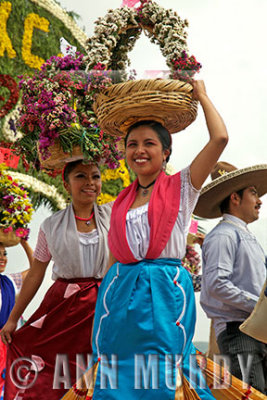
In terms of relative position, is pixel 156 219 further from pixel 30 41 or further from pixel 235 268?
pixel 30 41

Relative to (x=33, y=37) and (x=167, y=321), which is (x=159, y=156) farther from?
(x=33, y=37)

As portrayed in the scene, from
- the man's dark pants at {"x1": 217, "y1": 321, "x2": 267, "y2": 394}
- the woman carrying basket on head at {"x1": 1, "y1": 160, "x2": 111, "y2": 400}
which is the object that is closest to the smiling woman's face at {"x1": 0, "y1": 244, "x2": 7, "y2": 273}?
the woman carrying basket on head at {"x1": 1, "y1": 160, "x2": 111, "y2": 400}

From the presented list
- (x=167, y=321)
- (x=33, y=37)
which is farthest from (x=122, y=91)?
(x=33, y=37)

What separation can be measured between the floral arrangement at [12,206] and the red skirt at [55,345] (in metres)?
1.34

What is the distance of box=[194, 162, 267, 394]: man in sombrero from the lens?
372cm

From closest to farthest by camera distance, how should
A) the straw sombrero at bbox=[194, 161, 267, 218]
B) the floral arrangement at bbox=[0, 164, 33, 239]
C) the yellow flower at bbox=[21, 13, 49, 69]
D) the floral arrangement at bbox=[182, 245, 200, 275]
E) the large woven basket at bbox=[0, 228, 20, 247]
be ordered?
the straw sombrero at bbox=[194, 161, 267, 218], the floral arrangement at bbox=[0, 164, 33, 239], the large woven basket at bbox=[0, 228, 20, 247], the floral arrangement at bbox=[182, 245, 200, 275], the yellow flower at bbox=[21, 13, 49, 69]

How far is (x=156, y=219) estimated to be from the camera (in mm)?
2707

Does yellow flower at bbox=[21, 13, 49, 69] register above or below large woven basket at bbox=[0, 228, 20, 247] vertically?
above

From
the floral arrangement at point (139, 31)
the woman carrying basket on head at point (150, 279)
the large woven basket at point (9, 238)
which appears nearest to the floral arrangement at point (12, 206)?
the large woven basket at point (9, 238)

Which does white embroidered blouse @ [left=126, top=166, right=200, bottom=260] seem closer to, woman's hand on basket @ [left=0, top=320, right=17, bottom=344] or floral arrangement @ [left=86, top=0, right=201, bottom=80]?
floral arrangement @ [left=86, top=0, right=201, bottom=80]

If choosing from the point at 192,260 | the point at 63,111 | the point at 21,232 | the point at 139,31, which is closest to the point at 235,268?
the point at 63,111

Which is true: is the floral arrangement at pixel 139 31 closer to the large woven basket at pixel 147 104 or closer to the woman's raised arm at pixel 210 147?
the large woven basket at pixel 147 104

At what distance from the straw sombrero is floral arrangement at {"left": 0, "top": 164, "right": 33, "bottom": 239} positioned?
1.63 m

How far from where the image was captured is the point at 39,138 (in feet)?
12.2
